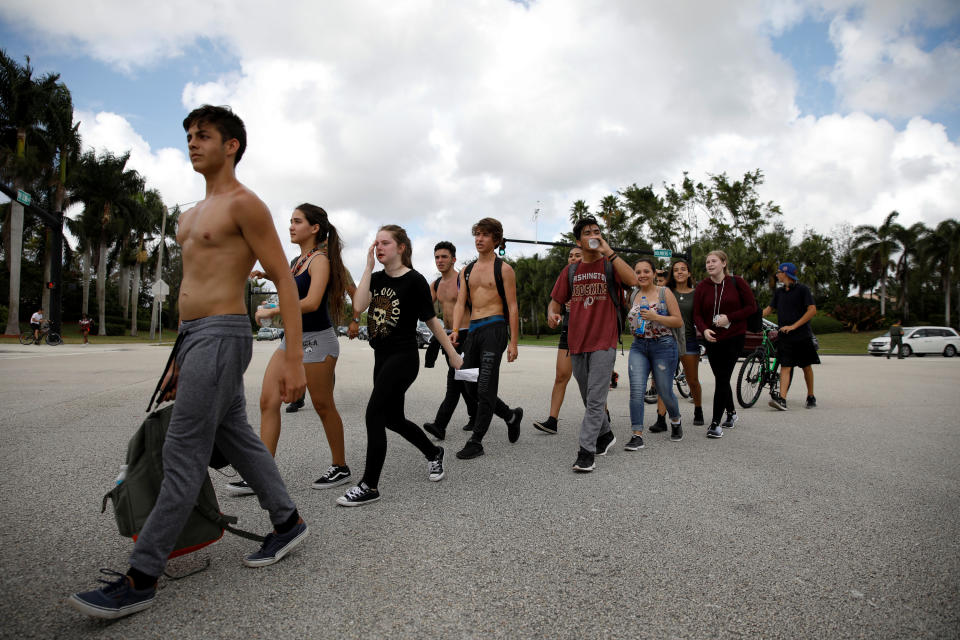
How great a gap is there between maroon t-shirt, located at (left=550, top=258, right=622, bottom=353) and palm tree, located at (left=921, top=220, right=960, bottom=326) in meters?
63.4

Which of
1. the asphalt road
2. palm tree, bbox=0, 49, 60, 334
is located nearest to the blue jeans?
the asphalt road

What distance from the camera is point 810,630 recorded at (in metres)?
2.14

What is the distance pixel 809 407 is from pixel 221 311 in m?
8.04

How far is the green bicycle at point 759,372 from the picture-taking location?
27.0 ft

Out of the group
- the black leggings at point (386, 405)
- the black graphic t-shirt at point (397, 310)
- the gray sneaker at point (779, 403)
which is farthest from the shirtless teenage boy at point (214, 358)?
the gray sneaker at point (779, 403)

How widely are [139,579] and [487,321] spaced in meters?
3.48

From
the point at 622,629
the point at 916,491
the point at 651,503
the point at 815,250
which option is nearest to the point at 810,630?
the point at 622,629

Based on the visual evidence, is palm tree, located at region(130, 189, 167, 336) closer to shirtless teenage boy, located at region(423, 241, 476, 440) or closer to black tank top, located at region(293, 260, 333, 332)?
shirtless teenage boy, located at region(423, 241, 476, 440)

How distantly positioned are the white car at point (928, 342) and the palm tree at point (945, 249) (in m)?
35.3

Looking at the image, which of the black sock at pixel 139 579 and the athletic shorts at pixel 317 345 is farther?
the athletic shorts at pixel 317 345

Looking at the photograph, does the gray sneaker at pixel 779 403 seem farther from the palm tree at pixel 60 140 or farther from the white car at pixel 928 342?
the palm tree at pixel 60 140

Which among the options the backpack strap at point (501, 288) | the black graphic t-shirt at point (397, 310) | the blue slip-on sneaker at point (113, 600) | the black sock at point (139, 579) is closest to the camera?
the blue slip-on sneaker at point (113, 600)

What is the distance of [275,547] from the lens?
2.73 m

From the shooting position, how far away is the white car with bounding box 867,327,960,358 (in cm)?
2533
